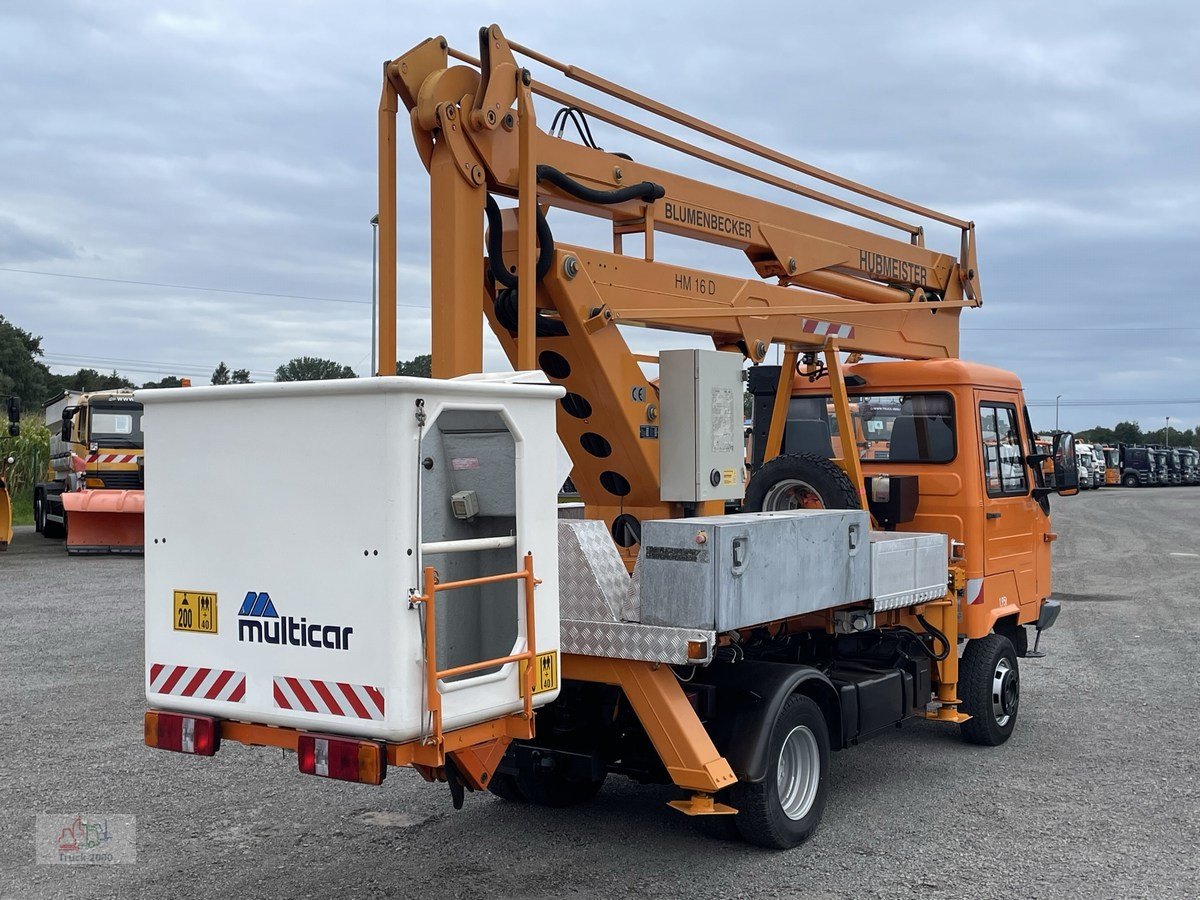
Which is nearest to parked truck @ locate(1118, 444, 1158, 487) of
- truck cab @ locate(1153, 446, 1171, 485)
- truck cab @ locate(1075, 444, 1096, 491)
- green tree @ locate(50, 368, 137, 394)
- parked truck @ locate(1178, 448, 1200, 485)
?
truck cab @ locate(1153, 446, 1171, 485)

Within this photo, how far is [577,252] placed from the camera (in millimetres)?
6164

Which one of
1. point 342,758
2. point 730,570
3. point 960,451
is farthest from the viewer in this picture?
point 960,451

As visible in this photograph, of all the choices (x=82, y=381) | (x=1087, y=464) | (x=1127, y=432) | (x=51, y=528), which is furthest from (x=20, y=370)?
(x=1127, y=432)

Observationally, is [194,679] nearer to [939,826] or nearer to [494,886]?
[494,886]

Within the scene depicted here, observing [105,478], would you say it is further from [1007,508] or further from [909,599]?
[909,599]

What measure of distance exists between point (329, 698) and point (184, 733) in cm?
77

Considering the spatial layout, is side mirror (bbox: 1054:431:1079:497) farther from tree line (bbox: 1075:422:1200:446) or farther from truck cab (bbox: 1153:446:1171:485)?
tree line (bbox: 1075:422:1200:446)

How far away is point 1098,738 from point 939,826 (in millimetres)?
2671

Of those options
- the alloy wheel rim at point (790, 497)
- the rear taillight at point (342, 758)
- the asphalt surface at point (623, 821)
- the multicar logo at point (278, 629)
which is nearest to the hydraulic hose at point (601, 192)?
the alloy wheel rim at point (790, 497)

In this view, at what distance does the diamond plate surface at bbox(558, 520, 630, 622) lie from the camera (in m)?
5.38

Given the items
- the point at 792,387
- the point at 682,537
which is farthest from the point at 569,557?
the point at 792,387

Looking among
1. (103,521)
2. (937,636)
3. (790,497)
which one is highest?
(790,497)

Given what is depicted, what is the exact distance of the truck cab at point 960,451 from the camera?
7930 mm

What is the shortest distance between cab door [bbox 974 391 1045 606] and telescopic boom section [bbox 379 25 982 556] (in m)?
1.35
